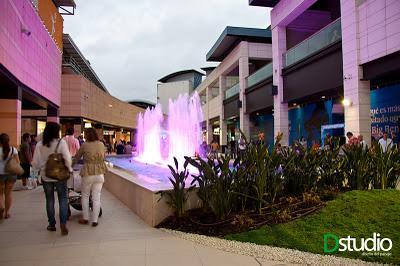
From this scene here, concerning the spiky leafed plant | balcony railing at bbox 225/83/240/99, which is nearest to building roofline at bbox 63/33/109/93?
balcony railing at bbox 225/83/240/99

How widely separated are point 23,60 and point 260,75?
15007mm

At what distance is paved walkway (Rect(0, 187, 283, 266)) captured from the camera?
4289 millimetres

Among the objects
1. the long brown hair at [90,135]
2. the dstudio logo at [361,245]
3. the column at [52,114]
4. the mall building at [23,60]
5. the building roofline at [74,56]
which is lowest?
the dstudio logo at [361,245]

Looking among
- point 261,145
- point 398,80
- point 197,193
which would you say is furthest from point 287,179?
point 398,80

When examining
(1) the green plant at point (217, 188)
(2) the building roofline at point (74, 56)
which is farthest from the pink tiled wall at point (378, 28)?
(2) the building roofline at point (74, 56)

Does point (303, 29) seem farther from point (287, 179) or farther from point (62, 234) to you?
point (62, 234)

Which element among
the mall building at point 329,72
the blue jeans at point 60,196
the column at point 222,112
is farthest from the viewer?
the column at point 222,112

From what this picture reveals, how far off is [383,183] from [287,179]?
2.03m

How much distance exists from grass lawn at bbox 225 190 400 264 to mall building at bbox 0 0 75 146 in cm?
1111

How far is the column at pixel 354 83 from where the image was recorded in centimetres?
1302

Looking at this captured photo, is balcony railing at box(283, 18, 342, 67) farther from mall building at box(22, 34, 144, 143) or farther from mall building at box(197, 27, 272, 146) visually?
mall building at box(22, 34, 144, 143)

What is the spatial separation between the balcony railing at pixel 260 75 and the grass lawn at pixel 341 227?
17271 mm

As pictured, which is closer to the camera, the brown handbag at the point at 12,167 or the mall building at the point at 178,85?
the brown handbag at the point at 12,167

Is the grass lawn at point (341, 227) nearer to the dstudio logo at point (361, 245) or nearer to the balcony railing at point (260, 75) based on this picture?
the dstudio logo at point (361, 245)
